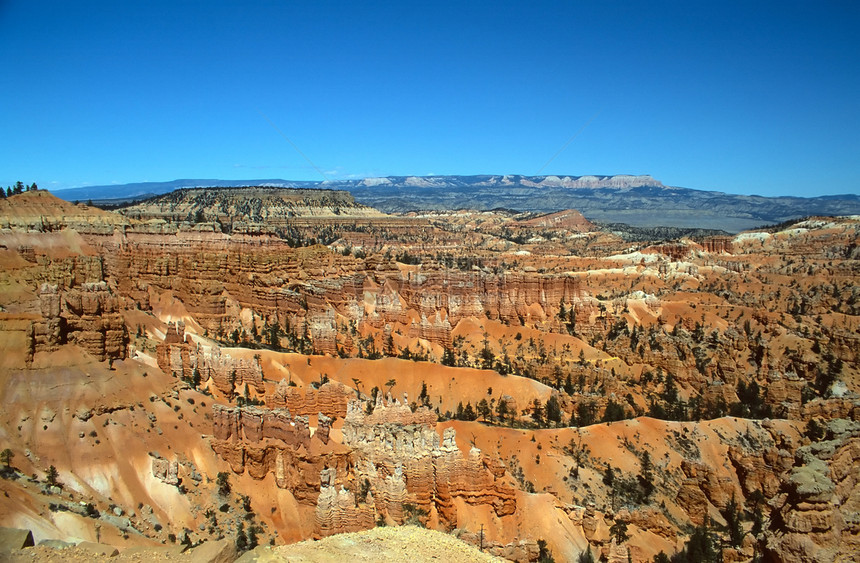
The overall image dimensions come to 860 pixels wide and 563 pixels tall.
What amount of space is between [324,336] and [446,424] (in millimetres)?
18052

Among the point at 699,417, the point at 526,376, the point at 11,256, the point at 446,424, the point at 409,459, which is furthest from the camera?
the point at 11,256

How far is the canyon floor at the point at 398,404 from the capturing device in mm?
21109

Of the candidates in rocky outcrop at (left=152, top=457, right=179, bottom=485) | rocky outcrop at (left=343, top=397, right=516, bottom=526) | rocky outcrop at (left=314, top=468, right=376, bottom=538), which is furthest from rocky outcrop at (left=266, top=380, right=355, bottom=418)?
rocky outcrop at (left=314, top=468, right=376, bottom=538)

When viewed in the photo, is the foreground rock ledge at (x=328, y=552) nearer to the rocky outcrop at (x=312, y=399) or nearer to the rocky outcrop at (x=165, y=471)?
the rocky outcrop at (x=165, y=471)

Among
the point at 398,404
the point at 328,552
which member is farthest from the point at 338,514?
the point at 398,404

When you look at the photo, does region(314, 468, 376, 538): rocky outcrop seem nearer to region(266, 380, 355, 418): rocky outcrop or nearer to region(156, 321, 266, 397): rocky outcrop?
region(266, 380, 355, 418): rocky outcrop

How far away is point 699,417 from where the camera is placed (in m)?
39.2

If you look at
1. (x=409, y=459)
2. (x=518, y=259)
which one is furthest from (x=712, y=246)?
(x=409, y=459)

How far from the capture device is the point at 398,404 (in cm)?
2934

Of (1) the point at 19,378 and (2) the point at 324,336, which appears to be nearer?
(1) the point at 19,378

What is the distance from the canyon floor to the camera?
21109 millimetres

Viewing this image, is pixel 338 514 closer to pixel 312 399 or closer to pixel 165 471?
pixel 165 471

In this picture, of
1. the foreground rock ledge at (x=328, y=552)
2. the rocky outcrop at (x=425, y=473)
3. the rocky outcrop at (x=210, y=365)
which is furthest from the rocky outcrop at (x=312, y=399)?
the foreground rock ledge at (x=328, y=552)

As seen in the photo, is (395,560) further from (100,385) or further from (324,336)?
(324,336)
